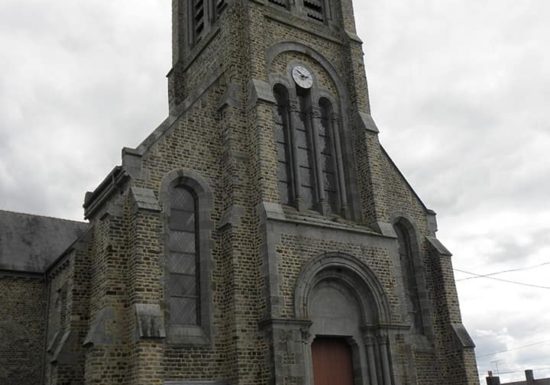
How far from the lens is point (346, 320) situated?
572 inches

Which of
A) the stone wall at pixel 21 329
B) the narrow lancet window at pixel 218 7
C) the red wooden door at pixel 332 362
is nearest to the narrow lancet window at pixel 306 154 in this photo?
the narrow lancet window at pixel 218 7

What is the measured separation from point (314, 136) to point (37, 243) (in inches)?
533

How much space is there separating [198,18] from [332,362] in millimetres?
12951

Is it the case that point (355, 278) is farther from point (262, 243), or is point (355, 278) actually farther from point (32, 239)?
point (32, 239)

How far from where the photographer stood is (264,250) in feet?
44.3

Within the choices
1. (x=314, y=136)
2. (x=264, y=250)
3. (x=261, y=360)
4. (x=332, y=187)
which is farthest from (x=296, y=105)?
(x=261, y=360)

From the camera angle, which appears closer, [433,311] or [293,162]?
[293,162]

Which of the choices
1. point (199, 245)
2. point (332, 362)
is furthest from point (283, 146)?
point (332, 362)

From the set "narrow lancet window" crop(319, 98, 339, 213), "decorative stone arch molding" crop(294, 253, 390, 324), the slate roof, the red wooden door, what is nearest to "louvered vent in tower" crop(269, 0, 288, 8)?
"narrow lancet window" crop(319, 98, 339, 213)

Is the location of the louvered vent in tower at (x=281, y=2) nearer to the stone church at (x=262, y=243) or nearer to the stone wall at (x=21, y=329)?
the stone church at (x=262, y=243)

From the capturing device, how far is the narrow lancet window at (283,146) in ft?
51.5

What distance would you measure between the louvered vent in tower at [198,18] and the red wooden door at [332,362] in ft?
37.3

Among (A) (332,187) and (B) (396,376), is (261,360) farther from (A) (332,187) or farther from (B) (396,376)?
(A) (332,187)

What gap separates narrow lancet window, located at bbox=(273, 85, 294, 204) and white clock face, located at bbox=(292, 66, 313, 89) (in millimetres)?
609
